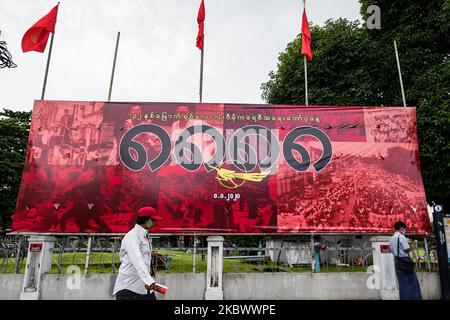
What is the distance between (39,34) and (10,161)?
1474 cm

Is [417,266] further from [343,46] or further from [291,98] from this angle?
[343,46]

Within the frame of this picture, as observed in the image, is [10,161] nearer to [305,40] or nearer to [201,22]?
[201,22]

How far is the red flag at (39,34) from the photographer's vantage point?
432 inches

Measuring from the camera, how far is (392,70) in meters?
15.7

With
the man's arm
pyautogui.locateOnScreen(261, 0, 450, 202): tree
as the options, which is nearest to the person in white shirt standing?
the man's arm

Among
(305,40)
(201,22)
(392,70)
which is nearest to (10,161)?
(201,22)

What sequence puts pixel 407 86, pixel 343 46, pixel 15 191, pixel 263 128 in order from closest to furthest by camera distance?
pixel 263 128
pixel 407 86
pixel 343 46
pixel 15 191

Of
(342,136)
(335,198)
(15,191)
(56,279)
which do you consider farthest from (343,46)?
(15,191)

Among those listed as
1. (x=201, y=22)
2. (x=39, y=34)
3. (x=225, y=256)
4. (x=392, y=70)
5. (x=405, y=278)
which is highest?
(x=392, y=70)

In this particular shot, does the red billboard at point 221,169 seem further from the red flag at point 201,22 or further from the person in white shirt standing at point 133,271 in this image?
the person in white shirt standing at point 133,271

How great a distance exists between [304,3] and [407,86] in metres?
6.53

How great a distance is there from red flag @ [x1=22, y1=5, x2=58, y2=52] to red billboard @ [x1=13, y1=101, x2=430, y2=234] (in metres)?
2.47

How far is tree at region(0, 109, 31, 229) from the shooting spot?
2189 centimetres

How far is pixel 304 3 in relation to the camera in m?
12.9
